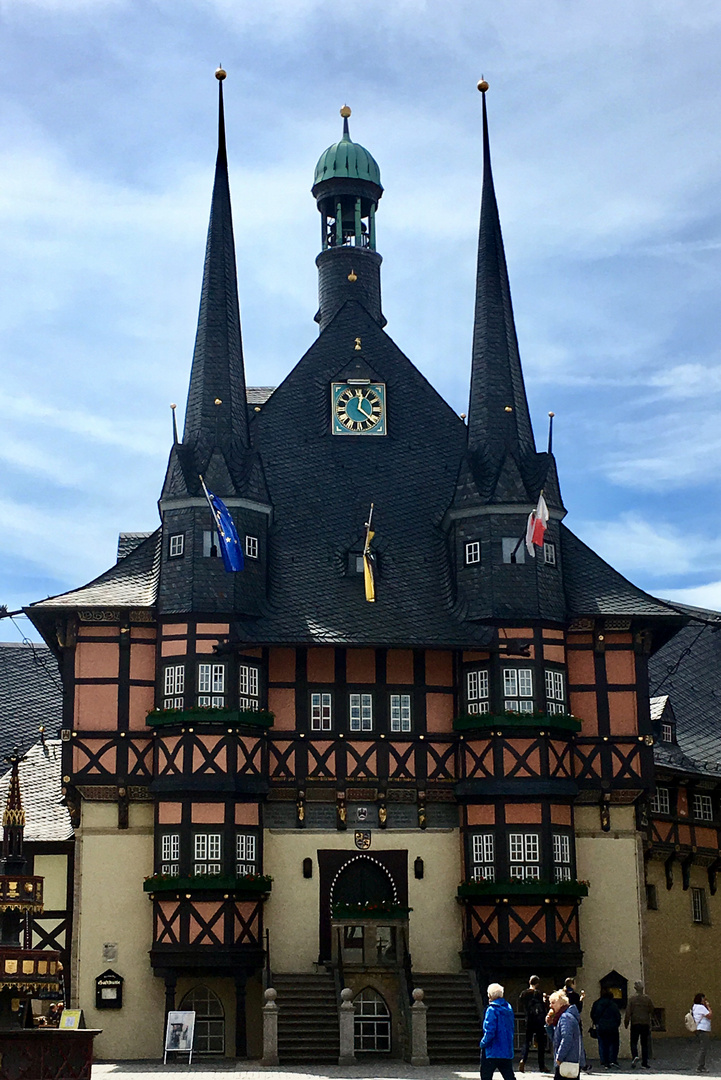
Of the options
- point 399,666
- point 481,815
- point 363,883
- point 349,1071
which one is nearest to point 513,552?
point 399,666

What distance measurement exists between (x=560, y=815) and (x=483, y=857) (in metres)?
2.33

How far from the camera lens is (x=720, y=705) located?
6022 centimetres

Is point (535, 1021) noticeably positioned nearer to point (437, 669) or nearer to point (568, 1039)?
point (437, 669)

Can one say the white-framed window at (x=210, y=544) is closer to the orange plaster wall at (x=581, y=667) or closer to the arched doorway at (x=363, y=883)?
the arched doorway at (x=363, y=883)

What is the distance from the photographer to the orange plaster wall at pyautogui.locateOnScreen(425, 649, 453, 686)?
49972 millimetres

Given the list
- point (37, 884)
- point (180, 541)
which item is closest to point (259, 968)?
point (180, 541)

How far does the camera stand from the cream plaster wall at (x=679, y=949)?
2028 inches

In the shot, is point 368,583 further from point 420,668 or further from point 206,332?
point 206,332

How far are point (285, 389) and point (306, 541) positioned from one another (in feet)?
19.0

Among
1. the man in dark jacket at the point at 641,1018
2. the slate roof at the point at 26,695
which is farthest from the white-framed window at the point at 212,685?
the man in dark jacket at the point at 641,1018

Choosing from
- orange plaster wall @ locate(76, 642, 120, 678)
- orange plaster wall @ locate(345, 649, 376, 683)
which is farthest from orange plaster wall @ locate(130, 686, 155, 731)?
orange plaster wall @ locate(345, 649, 376, 683)

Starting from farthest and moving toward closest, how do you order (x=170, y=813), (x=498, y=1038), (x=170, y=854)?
(x=170, y=813)
(x=170, y=854)
(x=498, y=1038)

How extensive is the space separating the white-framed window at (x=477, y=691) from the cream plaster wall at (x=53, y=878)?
12.1 m

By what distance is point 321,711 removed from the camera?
49375 mm
